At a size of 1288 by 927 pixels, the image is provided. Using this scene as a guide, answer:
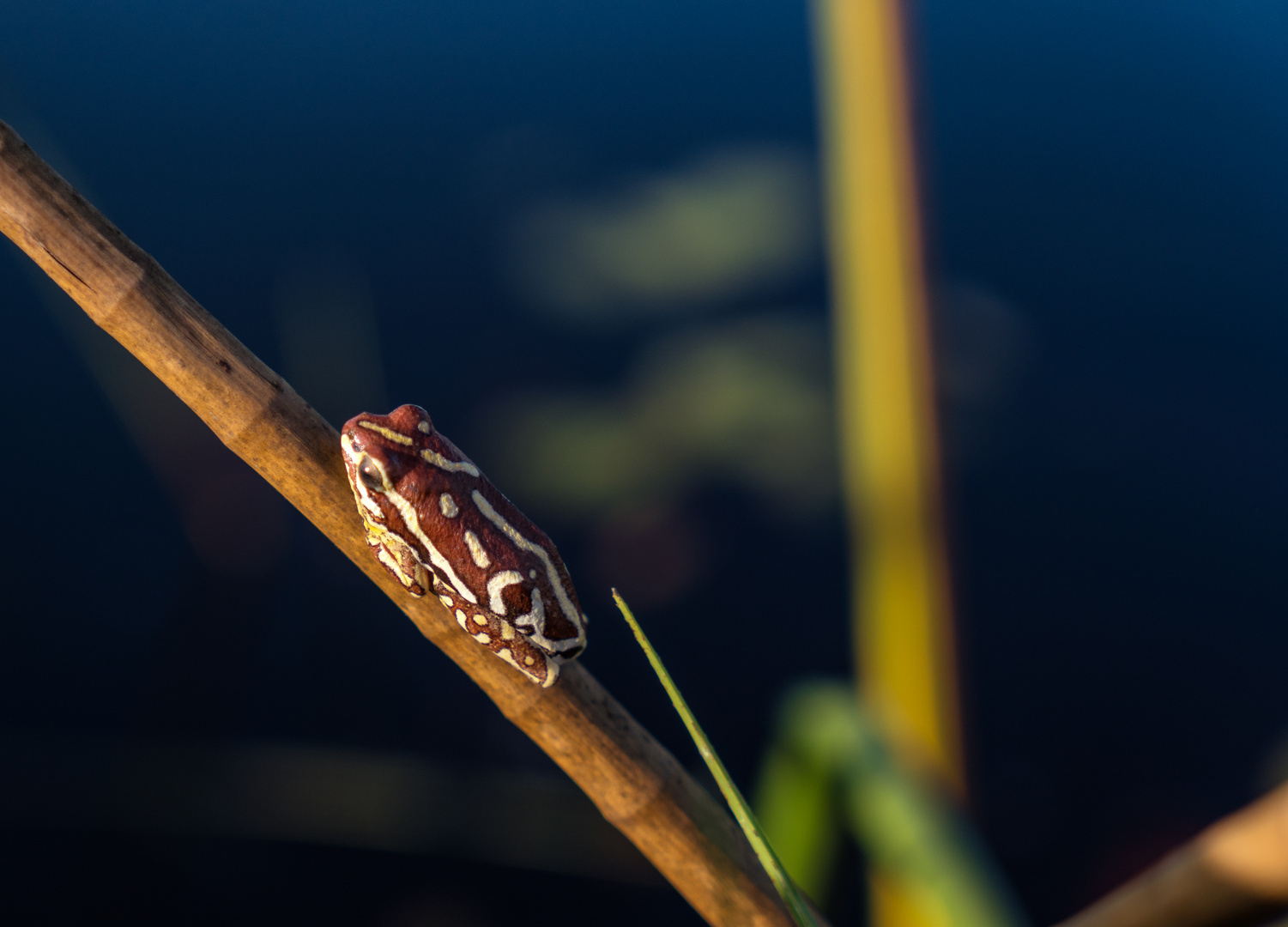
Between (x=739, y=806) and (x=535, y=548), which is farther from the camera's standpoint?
(x=535, y=548)

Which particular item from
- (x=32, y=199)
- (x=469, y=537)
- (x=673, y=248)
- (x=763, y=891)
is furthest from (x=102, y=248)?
(x=673, y=248)

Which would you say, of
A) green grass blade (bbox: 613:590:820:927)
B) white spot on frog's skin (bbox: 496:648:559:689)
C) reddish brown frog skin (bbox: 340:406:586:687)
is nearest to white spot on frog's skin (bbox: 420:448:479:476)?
reddish brown frog skin (bbox: 340:406:586:687)

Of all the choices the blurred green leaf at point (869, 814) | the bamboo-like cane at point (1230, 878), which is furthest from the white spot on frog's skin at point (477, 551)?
the bamboo-like cane at point (1230, 878)

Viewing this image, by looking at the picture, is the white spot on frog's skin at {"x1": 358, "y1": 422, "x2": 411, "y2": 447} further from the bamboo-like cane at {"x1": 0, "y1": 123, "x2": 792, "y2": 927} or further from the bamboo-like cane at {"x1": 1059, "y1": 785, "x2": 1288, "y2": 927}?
the bamboo-like cane at {"x1": 1059, "y1": 785, "x2": 1288, "y2": 927}

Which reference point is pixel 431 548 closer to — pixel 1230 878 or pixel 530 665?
pixel 530 665

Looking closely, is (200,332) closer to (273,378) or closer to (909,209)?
(273,378)

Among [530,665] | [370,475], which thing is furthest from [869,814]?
[370,475]

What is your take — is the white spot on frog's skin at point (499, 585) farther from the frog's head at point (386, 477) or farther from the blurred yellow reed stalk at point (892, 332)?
the blurred yellow reed stalk at point (892, 332)
